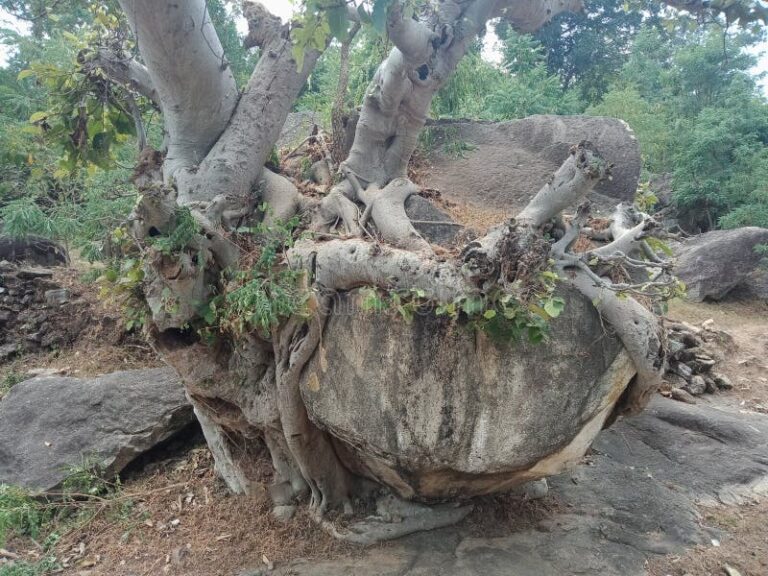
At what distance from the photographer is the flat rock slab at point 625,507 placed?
407 centimetres

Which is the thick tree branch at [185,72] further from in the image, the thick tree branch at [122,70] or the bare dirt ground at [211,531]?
the bare dirt ground at [211,531]

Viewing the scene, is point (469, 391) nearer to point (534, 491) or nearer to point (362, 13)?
point (534, 491)

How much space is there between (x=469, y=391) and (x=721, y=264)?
10.3 m

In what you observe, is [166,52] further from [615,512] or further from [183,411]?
[615,512]

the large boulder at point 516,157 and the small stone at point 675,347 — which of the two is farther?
the small stone at point 675,347

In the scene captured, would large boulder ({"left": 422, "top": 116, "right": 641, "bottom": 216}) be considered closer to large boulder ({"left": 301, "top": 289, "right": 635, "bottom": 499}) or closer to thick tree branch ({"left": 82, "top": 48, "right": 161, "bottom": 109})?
large boulder ({"left": 301, "top": 289, "right": 635, "bottom": 499})

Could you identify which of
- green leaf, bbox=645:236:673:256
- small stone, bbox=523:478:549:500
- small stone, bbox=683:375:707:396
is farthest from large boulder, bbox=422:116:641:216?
small stone, bbox=683:375:707:396

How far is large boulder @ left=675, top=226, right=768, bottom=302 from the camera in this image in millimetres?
11344

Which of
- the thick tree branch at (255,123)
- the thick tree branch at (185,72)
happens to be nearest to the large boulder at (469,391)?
the thick tree branch at (255,123)

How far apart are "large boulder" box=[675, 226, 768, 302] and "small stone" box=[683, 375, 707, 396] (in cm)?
482

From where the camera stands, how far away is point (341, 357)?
150 inches

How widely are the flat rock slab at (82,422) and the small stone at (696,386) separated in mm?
6276

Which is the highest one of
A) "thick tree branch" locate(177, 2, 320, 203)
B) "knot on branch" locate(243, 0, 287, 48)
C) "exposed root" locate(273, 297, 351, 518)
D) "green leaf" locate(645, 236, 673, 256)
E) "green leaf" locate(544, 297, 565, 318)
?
"knot on branch" locate(243, 0, 287, 48)

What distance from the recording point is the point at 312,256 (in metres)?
3.83
